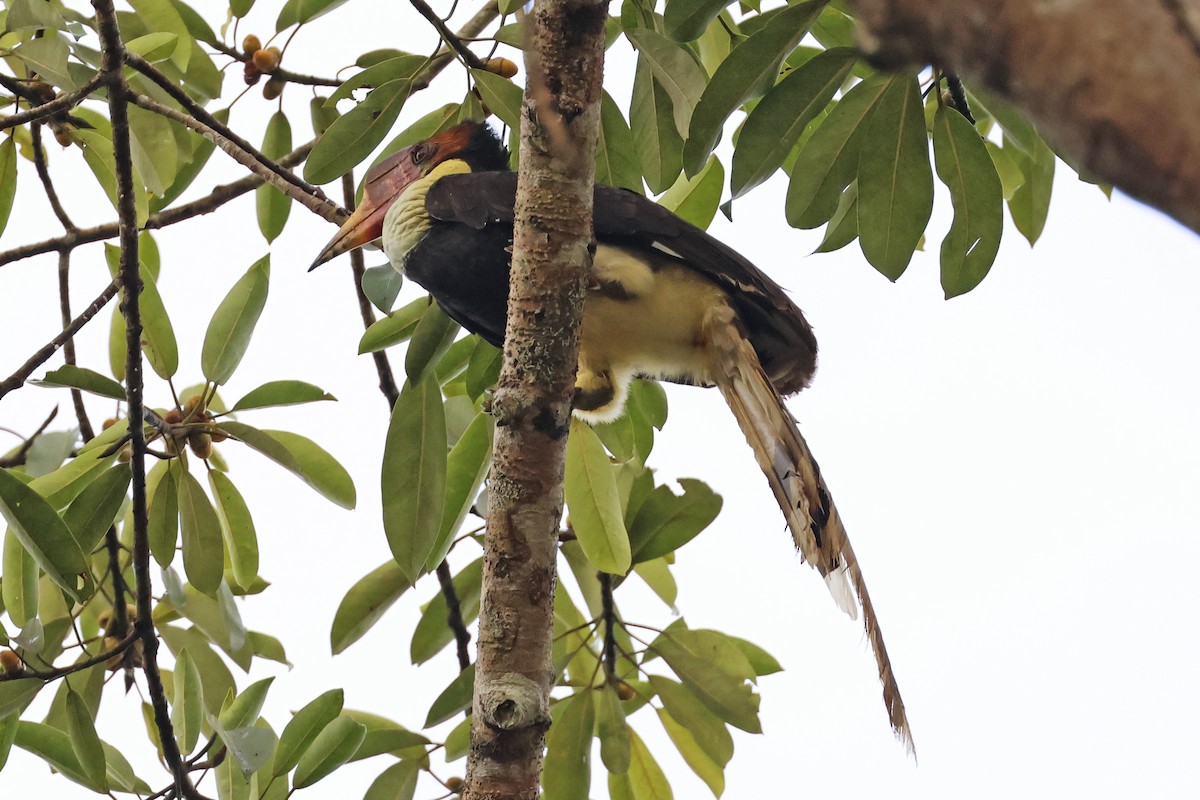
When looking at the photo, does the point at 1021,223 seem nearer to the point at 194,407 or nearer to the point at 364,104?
the point at 364,104

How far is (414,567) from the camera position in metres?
2.15

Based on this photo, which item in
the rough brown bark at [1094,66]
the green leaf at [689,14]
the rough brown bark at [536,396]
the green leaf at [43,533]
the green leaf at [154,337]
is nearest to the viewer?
the rough brown bark at [1094,66]

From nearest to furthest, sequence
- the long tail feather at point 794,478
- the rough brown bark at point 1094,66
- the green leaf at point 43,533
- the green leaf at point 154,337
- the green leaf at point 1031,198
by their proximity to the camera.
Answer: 1. the rough brown bark at point 1094,66
2. the long tail feather at point 794,478
3. the green leaf at point 43,533
4. the green leaf at point 154,337
5. the green leaf at point 1031,198

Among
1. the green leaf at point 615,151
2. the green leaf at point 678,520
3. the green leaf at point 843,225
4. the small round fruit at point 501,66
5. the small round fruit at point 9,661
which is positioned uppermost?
the small round fruit at point 501,66

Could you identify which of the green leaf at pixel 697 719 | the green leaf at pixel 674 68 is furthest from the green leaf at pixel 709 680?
the green leaf at pixel 674 68

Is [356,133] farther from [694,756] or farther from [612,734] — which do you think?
[694,756]

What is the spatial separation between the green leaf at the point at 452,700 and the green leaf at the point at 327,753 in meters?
0.25

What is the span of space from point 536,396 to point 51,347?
1.07 meters

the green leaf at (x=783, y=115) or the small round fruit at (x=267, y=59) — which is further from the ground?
the small round fruit at (x=267, y=59)

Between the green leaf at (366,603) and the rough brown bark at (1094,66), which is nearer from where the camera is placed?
the rough brown bark at (1094,66)

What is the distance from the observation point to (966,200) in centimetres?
218

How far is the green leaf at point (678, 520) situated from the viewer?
2.41 m

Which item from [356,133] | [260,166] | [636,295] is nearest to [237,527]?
[260,166]

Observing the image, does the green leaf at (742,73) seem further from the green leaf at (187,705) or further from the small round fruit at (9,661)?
the small round fruit at (9,661)
